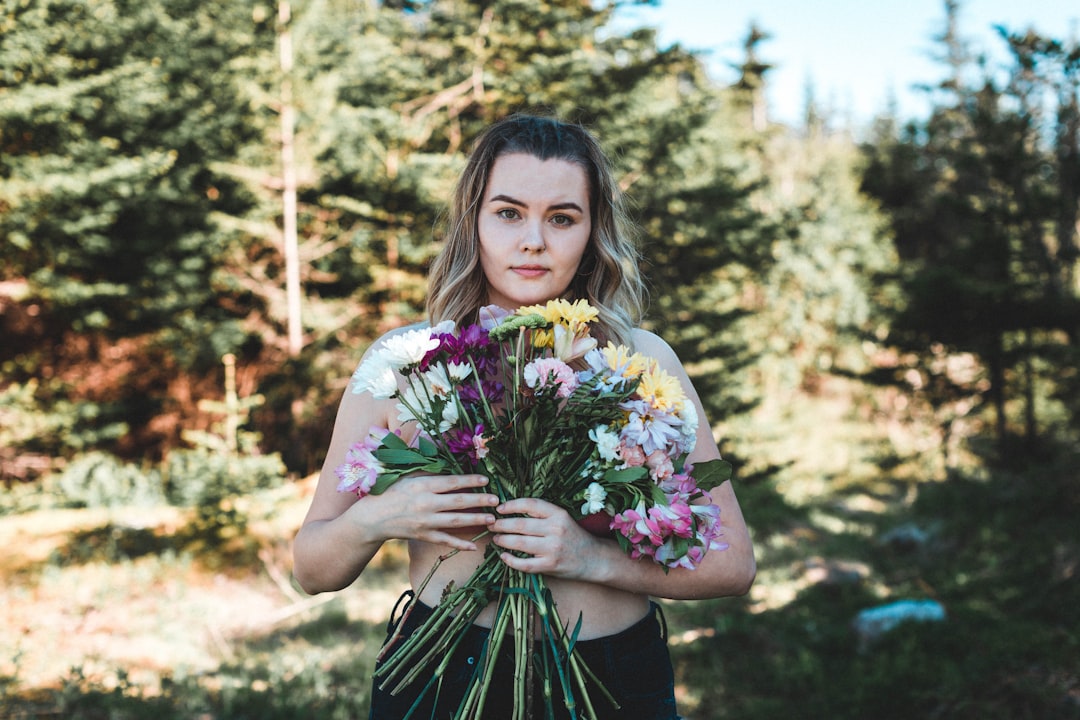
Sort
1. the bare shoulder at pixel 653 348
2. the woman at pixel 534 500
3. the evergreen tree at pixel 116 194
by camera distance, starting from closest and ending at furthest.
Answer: the woman at pixel 534 500 < the bare shoulder at pixel 653 348 < the evergreen tree at pixel 116 194

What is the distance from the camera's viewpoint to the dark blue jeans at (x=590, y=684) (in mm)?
1712

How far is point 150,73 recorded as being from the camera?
36.6 feet

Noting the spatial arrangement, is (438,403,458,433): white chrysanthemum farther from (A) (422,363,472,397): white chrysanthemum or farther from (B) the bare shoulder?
(B) the bare shoulder

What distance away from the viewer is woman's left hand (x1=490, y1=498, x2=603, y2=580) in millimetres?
1580

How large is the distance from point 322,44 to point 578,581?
12.4 meters

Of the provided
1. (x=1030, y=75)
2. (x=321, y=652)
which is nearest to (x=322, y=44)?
(x=321, y=652)

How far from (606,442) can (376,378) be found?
0.55 m

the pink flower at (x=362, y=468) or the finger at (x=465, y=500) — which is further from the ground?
the pink flower at (x=362, y=468)

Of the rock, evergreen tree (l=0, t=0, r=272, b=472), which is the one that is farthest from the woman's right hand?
evergreen tree (l=0, t=0, r=272, b=472)

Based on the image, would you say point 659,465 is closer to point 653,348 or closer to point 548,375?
point 548,375

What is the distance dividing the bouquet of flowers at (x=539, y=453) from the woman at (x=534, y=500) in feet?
0.22

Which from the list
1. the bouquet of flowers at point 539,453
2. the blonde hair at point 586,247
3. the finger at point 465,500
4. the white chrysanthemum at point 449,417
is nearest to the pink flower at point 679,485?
the bouquet of flowers at point 539,453

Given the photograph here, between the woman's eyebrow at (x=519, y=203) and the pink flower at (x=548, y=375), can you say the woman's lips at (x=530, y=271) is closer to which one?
the woman's eyebrow at (x=519, y=203)

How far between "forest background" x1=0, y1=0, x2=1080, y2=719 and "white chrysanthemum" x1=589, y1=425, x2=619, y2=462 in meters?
3.81
